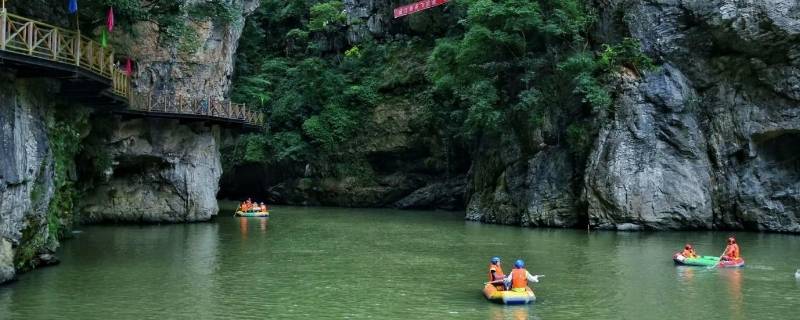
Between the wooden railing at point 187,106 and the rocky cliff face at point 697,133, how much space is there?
1554 centimetres

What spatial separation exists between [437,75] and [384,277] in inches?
993

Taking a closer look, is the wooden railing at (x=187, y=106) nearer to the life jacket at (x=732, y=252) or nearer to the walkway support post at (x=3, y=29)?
the walkway support post at (x=3, y=29)

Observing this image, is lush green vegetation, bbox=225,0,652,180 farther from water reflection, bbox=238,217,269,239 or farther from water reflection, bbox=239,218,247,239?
water reflection, bbox=239,218,247,239

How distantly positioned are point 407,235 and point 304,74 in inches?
1135

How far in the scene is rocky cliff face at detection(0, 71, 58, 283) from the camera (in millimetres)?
16797

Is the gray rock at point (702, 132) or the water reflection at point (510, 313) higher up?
the gray rock at point (702, 132)

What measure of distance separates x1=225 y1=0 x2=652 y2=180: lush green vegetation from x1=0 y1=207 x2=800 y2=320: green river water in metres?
8.16

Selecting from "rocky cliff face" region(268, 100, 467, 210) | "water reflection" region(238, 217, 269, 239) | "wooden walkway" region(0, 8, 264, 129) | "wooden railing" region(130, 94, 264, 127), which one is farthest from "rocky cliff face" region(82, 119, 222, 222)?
"rocky cliff face" region(268, 100, 467, 210)

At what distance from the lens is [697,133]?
35719 millimetres

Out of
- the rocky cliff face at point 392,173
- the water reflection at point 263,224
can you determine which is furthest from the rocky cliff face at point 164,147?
the rocky cliff face at point 392,173

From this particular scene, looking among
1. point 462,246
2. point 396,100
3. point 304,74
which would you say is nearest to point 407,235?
point 462,246

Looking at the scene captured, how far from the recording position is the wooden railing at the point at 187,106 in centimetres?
3278

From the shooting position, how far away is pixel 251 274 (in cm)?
2008

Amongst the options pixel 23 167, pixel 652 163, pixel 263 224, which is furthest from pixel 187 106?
pixel 652 163
